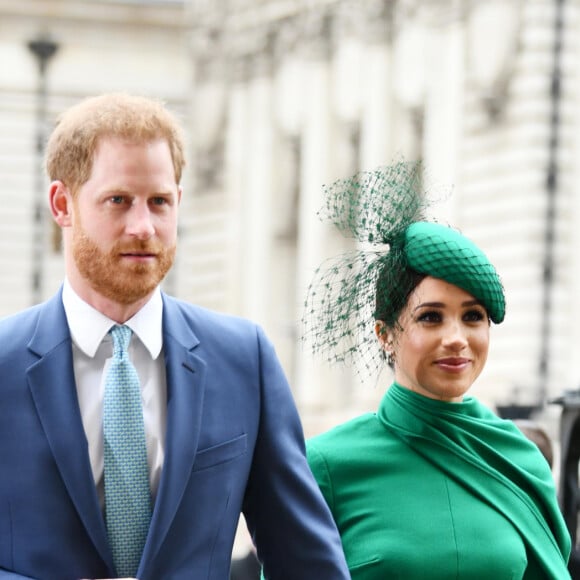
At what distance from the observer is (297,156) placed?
3709 cm

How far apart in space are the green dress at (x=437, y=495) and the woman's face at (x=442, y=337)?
0.09 m

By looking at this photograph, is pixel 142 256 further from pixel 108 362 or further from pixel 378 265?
pixel 378 265

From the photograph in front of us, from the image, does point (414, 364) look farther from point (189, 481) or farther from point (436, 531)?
point (189, 481)

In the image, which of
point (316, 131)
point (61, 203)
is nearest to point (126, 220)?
point (61, 203)

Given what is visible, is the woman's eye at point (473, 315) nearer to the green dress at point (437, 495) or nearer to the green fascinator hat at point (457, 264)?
the green fascinator hat at point (457, 264)

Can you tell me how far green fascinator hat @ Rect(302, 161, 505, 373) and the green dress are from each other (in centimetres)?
20

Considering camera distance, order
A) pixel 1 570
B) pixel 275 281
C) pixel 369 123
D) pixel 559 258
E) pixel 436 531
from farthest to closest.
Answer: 1. pixel 275 281
2. pixel 369 123
3. pixel 559 258
4. pixel 436 531
5. pixel 1 570

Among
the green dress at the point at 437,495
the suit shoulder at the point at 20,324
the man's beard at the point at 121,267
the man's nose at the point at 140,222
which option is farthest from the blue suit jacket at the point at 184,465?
the green dress at the point at 437,495

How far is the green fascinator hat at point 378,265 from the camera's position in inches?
187

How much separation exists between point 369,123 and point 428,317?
28245mm

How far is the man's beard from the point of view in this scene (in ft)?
12.8

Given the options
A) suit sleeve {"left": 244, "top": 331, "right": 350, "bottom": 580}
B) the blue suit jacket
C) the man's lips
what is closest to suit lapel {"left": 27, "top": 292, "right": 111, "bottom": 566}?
the blue suit jacket

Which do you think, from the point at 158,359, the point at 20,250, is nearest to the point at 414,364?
the point at 158,359

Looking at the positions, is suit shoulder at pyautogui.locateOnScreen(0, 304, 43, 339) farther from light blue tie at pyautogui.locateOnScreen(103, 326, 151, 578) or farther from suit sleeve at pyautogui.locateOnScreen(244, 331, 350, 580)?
suit sleeve at pyautogui.locateOnScreen(244, 331, 350, 580)
